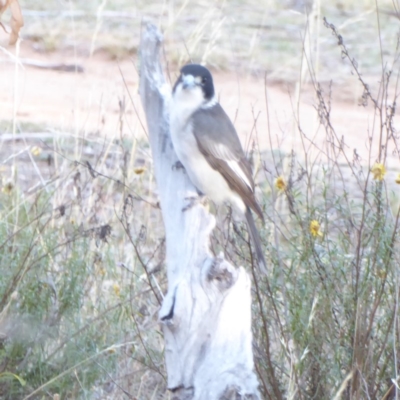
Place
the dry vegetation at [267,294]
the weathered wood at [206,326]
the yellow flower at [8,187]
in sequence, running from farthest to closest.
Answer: the yellow flower at [8,187] < the dry vegetation at [267,294] < the weathered wood at [206,326]

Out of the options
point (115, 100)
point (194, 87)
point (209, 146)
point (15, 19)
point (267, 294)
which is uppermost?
point (15, 19)

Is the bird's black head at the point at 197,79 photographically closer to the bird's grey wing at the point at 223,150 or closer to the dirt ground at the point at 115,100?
the bird's grey wing at the point at 223,150

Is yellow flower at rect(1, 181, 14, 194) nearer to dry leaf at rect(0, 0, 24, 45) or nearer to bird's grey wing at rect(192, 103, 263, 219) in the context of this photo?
bird's grey wing at rect(192, 103, 263, 219)

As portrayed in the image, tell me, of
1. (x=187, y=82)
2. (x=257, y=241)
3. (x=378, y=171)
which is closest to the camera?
(x=378, y=171)

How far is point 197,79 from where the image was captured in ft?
12.9

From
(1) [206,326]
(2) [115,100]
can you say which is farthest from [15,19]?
(2) [115,100]

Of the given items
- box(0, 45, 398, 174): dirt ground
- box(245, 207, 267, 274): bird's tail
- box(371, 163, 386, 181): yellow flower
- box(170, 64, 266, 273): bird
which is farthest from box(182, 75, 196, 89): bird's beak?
box(0, 45, 398, 174): dirt ground

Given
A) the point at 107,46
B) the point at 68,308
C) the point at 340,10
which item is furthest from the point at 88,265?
the point at 340,10

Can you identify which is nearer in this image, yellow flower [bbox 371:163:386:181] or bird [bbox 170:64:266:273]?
yellow flower [bbox 371:163:386:181]

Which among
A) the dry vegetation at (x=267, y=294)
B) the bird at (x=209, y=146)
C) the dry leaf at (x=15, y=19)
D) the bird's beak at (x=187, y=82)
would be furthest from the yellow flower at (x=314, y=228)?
the dry leaf at (x=15, y=19)

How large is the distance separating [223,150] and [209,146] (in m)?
0.08

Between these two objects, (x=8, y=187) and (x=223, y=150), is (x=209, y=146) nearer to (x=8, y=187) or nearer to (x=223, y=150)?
(x=223, y=150)

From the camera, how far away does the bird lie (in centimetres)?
374

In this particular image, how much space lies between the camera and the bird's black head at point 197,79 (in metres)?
3.84
